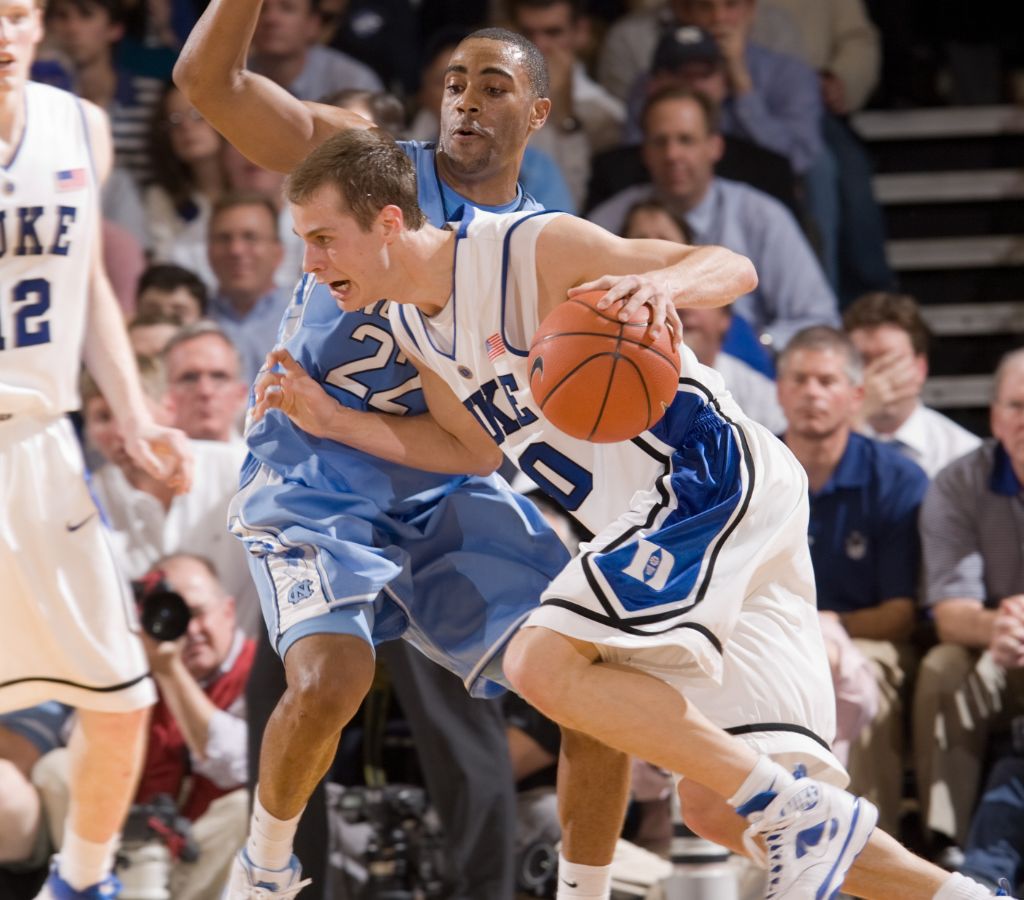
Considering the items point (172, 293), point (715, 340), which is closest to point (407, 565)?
point (715, 340)

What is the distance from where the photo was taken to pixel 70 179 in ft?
15.3

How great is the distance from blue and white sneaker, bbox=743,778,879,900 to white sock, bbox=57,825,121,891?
72.1 inches

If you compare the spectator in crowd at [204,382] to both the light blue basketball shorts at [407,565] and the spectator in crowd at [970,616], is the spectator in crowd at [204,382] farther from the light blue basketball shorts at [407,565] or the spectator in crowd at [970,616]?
the spectator in crowd at [970,616]

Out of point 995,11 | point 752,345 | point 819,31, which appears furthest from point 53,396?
point 995,11

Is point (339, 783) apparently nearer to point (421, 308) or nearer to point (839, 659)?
point (839, 659)

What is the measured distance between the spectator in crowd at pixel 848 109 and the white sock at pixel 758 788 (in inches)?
202

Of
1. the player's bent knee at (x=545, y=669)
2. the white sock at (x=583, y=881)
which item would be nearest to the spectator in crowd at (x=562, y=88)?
the white sock at (x=583, y=881)

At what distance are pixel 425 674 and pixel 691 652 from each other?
1.66 metres

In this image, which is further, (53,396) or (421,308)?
(53,396)

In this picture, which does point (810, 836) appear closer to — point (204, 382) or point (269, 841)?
point (269, 841)

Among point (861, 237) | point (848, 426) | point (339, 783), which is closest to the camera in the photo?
point (339, 783)

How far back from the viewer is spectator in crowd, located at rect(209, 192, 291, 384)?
731 cm

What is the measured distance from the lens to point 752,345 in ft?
23.5

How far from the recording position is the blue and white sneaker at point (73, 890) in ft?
15.1
